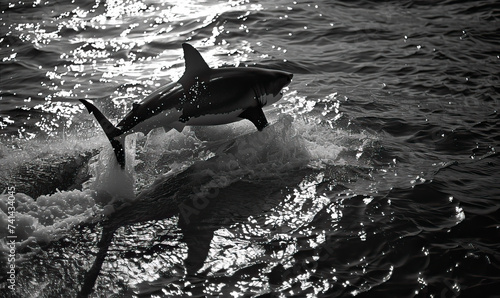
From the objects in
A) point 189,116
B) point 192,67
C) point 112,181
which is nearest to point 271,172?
point 189,116

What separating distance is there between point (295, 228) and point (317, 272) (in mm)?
883

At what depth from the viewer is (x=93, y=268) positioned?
20.7 ft

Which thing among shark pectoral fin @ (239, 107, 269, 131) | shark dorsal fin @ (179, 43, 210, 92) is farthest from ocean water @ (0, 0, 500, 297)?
shark dorsal fin @ (179, 43, 210, 92)

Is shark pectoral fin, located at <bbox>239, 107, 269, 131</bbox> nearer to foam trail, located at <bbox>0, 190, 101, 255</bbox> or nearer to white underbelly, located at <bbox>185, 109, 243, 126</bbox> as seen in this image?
white underbelly, located at <bbox>185, 109, 243, 126</bbox>

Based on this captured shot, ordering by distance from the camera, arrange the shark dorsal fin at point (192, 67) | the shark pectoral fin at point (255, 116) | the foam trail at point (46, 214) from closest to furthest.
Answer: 1. the foam trail at point (46, 214)
2. the shark dorsal fin at point (192, 67)
3. the shark pectoral fin at point (255, 116)

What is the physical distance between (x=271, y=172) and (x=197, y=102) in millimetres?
1509

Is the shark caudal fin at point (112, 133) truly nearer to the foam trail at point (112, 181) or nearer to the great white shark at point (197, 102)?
the great white shark at point (197, 102)

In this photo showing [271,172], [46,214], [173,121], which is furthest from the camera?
[271,172]

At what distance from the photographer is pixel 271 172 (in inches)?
328

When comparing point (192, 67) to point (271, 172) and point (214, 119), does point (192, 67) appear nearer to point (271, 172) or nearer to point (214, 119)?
point (214, 119)

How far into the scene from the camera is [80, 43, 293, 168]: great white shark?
25.4 ft

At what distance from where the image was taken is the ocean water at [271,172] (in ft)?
20.5

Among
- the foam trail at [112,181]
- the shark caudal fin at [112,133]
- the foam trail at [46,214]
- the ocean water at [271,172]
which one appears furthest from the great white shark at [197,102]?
the foam trail at [46,214]

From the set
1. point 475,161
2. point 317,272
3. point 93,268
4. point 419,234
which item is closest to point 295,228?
point 317,272
